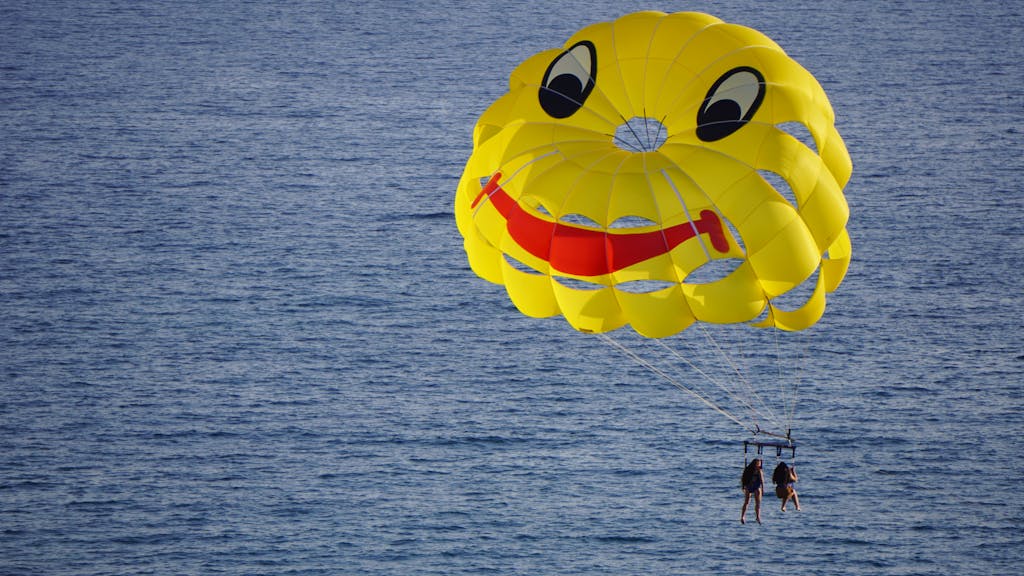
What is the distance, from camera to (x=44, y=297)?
474 ft

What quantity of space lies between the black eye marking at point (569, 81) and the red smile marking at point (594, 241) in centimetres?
378

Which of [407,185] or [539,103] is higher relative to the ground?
[407,185]

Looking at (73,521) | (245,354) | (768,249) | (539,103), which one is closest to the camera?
(768,249)

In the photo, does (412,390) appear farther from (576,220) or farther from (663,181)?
(663,181)

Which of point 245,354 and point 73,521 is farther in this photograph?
point 245,354

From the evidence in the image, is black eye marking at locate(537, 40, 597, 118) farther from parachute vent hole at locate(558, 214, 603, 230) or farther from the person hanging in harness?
the person hanging in harness

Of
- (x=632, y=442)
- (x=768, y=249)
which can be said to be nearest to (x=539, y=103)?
(x=768, y=249)

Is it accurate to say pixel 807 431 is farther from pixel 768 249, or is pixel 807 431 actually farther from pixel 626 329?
pixel 768 249

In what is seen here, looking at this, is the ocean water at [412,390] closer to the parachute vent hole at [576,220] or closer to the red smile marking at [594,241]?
the parachute vent hole at [576,220]

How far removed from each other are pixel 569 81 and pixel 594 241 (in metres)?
6.13

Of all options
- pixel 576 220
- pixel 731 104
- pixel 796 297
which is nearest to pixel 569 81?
pixel 731 104

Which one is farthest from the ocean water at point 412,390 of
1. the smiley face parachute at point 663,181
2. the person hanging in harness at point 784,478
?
the smiley face parachute at point 663,181

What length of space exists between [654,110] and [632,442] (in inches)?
2519

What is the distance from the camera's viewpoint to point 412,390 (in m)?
127
